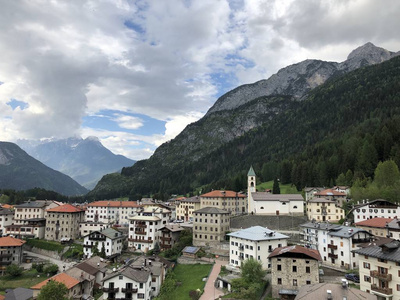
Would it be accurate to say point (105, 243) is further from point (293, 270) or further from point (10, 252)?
point (293, 270)

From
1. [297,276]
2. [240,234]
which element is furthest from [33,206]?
[297,276]

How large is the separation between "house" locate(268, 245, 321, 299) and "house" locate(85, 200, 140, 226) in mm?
90484

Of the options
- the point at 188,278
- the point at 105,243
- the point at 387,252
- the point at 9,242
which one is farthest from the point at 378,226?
the point at 9,242

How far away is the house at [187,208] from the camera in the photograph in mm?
124012

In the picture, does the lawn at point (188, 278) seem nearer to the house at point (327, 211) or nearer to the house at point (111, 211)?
the house at point (327, 211)

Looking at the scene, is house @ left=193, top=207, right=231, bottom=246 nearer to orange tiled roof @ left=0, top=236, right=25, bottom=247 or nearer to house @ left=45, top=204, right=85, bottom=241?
house @ left=45, top=204, right=85, bottom=241

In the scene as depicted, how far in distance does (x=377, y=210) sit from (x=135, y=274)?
58090mm

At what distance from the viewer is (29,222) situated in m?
110

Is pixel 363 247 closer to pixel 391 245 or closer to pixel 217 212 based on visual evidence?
pixel 391 245

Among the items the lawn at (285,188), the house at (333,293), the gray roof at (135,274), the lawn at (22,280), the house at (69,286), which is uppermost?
the lawn at (285,188)

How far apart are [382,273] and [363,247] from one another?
6.19 meters

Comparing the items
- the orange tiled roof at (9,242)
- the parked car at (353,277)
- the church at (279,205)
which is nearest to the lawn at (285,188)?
the church at (279,205)

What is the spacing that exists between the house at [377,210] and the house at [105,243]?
210 ft

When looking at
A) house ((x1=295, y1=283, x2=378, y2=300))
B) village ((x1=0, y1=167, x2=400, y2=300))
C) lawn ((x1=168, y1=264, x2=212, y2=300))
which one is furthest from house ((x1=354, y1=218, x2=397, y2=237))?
lawn ((x1=168, y1=264, x2=212, y2=300))
